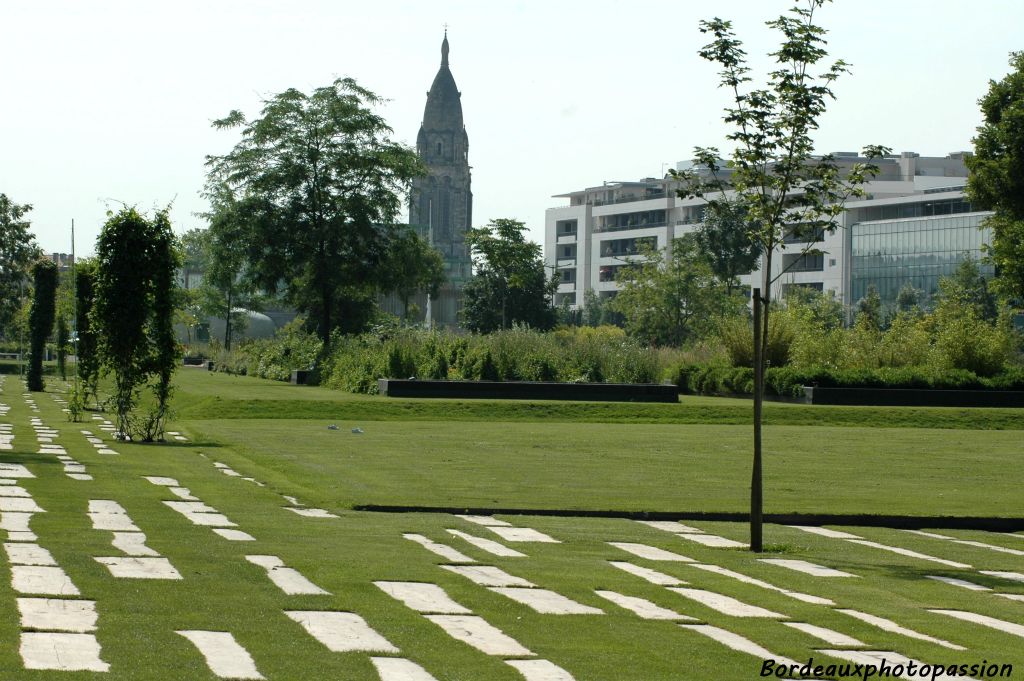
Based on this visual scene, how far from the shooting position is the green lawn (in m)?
7.76

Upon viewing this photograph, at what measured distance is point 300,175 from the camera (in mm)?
60219

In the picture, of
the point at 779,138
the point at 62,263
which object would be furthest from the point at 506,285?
the point at 62,263

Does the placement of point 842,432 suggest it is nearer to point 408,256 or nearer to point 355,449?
point 355,449

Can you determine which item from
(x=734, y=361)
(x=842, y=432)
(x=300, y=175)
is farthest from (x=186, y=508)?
(x=300, y=175)

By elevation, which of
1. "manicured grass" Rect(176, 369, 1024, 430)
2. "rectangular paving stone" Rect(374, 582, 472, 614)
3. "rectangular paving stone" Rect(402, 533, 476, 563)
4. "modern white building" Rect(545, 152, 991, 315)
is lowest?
"rectangular paving stone" Rect(402, 533, 476, 563)

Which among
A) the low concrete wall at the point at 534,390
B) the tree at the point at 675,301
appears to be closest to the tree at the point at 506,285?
the tree at the point at 675,301

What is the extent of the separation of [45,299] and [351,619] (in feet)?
144

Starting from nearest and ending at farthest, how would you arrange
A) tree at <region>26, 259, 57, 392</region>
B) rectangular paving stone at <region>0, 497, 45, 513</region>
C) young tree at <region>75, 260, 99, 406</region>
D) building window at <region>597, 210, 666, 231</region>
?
rectangular paving stone at <region>0, 497, 45, 513</region>, young tree at <region>75, 260, 99, 406</region>, tree at <region>26, 259, 57, 392</region>, building window at <region>597, 210, 666, 231</region>

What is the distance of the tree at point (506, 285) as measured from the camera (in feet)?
279

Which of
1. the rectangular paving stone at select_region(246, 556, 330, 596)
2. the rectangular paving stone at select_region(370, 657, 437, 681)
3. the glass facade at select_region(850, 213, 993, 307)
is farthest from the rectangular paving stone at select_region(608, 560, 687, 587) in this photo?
the glass facade at select_region(850, 213, 993, 307)

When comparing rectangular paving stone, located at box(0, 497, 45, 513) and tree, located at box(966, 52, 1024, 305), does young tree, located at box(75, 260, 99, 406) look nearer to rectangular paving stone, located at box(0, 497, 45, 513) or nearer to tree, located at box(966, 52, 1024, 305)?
rectangular paving stone, located at box(0, 497, 45, 513)

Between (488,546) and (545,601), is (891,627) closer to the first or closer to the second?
(545,601)

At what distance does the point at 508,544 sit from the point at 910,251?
116 meters

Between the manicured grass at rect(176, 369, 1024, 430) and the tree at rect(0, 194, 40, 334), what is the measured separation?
52.9m
